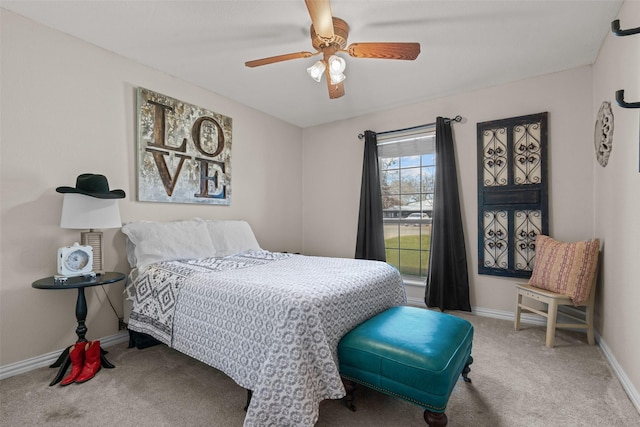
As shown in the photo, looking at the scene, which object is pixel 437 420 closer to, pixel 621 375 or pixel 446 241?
pixel 621 375

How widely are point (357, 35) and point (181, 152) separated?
79.2 inches

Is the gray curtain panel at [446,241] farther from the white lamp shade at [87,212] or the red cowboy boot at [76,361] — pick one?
the red cowboy boot at [76,361]

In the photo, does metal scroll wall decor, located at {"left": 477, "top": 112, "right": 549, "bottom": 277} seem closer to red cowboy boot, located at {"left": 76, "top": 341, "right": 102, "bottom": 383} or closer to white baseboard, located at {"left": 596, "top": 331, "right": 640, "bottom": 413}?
white baseboard, located at {"left": 596, "top": 331, "right": 640, "bottom": 413}

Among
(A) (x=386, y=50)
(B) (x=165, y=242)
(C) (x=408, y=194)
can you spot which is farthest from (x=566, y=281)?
(B) (x=165, y=242)

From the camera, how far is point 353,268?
7.66 ft

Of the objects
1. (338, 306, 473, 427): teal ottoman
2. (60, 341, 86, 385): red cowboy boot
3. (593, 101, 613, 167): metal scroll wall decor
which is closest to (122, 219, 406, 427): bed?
(338, 306, 473, 427): teal ottoman

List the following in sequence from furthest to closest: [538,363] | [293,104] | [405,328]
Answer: [293,104], [538,363], [405,328]

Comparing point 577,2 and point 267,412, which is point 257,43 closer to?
point 577,2

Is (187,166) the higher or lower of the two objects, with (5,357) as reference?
higher

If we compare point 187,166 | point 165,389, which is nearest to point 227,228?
point 187,166

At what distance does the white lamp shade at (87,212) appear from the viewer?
2.12 metres

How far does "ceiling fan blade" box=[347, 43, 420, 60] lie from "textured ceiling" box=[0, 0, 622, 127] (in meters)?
0.32

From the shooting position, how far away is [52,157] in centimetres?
230

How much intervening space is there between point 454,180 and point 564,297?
151 centimetres
